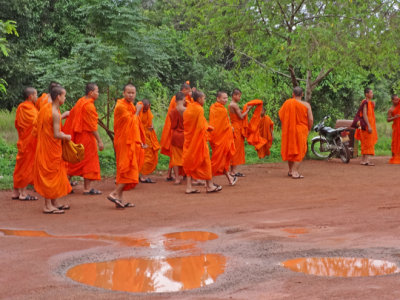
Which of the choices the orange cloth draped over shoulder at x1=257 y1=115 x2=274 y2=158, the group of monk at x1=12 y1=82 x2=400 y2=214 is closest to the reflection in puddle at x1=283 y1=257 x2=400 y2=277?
the group of monk at x1=12 y1=82 x2=400 y2=214

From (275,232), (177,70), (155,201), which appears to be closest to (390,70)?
(155,201)

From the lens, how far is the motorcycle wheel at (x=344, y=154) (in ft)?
54.6

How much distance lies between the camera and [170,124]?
13.1 meters

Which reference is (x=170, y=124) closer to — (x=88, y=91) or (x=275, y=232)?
(x=88, y=91)

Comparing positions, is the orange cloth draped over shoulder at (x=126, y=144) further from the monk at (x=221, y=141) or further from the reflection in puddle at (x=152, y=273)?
→ the reflection in puddle at (x=152, y=273)

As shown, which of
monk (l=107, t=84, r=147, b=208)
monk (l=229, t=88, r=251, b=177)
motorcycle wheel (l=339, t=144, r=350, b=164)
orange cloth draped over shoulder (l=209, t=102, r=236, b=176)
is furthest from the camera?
motorcycle wheel (l=339, t=144, r=350, b=164)

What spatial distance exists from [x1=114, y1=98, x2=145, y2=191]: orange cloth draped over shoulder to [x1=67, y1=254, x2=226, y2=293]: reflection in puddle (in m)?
3.30

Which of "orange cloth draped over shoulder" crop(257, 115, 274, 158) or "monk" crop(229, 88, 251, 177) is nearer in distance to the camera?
"monk" crop(229, 88, 251, 177)

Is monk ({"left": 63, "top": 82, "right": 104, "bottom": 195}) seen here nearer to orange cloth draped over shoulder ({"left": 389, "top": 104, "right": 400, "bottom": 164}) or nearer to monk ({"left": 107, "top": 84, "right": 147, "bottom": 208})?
monk ({"left": 107, "top": 84, "right": 147, "bottom": 208})

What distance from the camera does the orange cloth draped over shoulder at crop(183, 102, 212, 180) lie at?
1104 cm

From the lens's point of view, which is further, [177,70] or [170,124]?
[177,70]

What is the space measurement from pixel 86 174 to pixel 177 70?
609 inches

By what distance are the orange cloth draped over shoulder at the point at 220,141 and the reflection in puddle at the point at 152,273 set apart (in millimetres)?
5456

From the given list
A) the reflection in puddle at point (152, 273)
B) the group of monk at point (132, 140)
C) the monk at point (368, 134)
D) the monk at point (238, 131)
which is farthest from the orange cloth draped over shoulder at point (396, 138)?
the reflection in puddle at point (152, 273)
